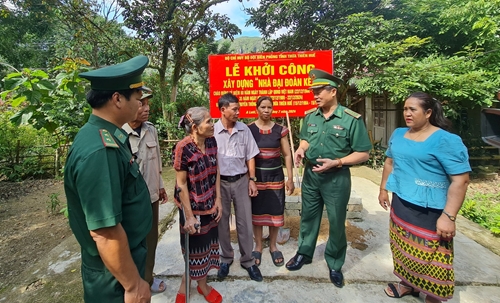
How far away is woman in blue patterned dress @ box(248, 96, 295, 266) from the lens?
9.12ft

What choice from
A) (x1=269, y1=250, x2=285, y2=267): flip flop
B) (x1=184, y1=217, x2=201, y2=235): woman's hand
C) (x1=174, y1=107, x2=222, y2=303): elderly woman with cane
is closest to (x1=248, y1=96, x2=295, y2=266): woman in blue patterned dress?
(x1=269, y1=250, x2=285, y2=267): flip flop

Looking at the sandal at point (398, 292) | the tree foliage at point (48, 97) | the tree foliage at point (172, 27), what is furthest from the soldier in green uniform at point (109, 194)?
the tree foliage at point (172, 27)

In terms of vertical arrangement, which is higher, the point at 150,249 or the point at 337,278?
the point at 150,249

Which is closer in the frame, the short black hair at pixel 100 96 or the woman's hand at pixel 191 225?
the short black hair at pixel 100 96

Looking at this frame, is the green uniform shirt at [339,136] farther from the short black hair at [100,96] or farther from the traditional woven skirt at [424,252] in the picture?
the short black hair at [100,96]

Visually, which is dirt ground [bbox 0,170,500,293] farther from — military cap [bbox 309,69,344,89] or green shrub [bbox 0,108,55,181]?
military cap [bbox 309,69,344,89]

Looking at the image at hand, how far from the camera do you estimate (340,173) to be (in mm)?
2422

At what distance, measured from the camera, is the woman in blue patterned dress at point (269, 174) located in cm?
278

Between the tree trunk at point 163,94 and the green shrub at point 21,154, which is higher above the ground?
the tree trunk at point 163,94

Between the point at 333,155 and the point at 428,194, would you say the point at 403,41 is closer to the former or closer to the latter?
the point at 333,155

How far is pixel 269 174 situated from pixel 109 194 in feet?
6.28

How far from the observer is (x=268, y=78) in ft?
14.9

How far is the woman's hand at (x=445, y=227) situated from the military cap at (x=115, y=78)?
83.2 inches

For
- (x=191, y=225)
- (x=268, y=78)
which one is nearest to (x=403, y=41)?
(x=268, y=78)
